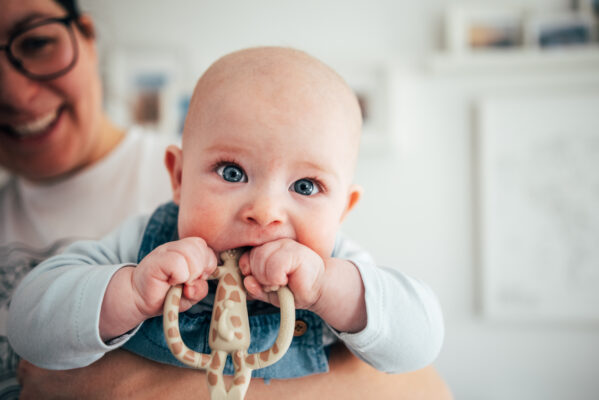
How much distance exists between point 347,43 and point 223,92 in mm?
1786

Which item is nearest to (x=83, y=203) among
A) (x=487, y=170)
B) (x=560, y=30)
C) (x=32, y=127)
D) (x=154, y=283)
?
(x=32, y=127)

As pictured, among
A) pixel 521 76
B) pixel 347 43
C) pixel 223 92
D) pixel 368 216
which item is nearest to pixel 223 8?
pixel 347 43

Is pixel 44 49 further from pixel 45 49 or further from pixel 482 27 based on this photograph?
pixel 482 27

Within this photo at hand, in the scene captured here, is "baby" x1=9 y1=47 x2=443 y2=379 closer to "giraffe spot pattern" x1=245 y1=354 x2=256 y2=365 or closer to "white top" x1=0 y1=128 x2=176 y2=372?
"giraffe spot pattern" x1=245 y1=354 x2=256 y2=365

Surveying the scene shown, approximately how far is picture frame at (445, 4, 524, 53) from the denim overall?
6.23 feet

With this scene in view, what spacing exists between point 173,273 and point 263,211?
0.14 meters

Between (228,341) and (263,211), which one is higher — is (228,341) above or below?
below

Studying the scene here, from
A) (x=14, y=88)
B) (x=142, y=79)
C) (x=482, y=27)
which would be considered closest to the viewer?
(x=14, y=88)

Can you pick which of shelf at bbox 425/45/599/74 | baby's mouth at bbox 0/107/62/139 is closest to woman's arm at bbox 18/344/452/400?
baby's mouth at bbox 0/107/62/139

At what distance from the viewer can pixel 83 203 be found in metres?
1.23

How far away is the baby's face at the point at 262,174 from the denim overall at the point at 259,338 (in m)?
0.14

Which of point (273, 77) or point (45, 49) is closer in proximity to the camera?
point (273, 77)

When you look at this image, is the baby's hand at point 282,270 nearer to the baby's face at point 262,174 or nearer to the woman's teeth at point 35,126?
the baby's face at point 262,174

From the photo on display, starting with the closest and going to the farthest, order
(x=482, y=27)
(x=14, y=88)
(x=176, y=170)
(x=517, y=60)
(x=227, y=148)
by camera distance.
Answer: (x=227, y=148) < (x=176, y=170) < (x=14, y=88) < (x=517, y=60) < (x=482, y=27)
